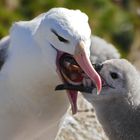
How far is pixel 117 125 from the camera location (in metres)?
6.38

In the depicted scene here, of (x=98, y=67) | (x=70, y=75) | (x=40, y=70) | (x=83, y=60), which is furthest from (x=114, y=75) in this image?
(x=83, y=60)

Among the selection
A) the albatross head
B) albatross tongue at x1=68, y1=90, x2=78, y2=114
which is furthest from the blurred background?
the albatross head

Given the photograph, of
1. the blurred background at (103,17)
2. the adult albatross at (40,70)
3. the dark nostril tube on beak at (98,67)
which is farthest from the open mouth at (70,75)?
the blurred background at (103,17)

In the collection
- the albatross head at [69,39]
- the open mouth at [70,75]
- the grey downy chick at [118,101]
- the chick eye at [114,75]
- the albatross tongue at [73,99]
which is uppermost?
the albatross head at [69,39]

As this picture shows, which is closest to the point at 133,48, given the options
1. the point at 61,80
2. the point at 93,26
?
the point at 93,26

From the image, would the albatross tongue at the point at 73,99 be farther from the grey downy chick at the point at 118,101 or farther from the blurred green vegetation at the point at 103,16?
the blurred green vegetation at the point at 103,16

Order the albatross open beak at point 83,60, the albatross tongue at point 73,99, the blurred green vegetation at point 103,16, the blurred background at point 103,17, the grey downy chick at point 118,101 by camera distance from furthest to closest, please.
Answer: the blurred green vegetation at point 103,16, the blurred background at point 103,17, the grey downy chick at point 118,101, the albatross tongue at point 73,99, the albatross open beak at point 83,60

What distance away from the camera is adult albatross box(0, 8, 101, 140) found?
17.1 ft

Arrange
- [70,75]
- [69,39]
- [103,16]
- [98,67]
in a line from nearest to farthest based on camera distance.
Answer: [69,39] → [70,75] → [98,67] → [103,16]

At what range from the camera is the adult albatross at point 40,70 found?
5.21m

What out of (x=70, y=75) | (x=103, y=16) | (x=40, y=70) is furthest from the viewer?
(x=103, y=16)

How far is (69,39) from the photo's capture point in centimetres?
514

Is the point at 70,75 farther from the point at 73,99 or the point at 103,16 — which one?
the point at 103,16

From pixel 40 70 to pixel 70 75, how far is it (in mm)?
319
